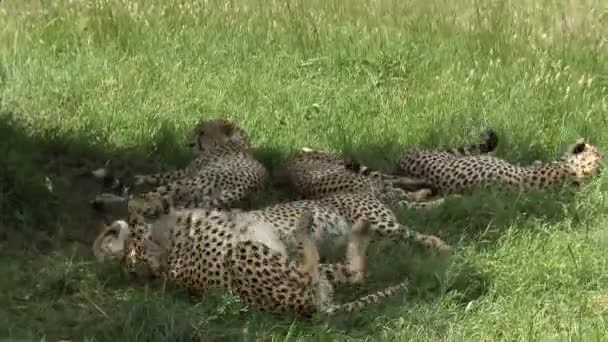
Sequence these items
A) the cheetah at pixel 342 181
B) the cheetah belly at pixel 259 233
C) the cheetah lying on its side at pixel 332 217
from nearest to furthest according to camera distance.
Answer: the cheetah belly at pixel 259 233, the cheetah lying on its side at pixel 332 217, the cheetah at pixel 342 181

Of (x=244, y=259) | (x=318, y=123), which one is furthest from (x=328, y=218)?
(x=318, y=123)

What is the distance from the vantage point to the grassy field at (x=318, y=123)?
411 centimetres

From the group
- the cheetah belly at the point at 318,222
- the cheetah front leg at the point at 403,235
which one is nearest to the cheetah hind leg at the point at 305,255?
the cheetah belly at the point at 318,222

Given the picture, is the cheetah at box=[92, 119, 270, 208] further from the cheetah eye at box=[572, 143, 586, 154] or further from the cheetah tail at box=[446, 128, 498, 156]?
the cheetah eye at box=[572, 143, 586, 154]

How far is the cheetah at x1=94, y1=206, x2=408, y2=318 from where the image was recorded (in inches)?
159

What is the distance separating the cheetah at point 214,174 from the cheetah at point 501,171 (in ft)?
3.04

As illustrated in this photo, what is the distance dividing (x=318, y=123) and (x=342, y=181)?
1134 mm

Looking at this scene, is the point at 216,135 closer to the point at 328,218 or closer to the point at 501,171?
the point at 328,218

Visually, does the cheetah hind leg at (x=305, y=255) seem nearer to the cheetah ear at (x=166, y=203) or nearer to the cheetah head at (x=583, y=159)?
the cheetah ear at (x=166, y=203)

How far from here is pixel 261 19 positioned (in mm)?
7977

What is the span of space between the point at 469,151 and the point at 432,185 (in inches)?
21.1

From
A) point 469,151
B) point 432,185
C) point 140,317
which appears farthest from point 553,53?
point 140,317

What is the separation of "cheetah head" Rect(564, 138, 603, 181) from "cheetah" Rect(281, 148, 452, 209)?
78 cm

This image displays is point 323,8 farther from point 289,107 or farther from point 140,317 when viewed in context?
point 140,317
